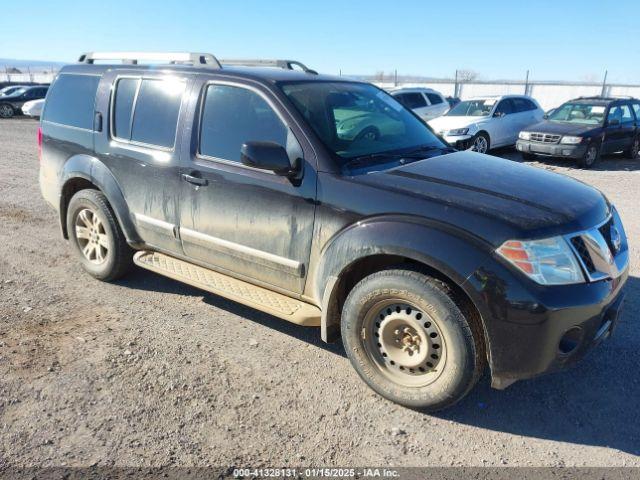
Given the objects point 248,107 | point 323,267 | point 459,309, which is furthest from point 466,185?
point 248,107

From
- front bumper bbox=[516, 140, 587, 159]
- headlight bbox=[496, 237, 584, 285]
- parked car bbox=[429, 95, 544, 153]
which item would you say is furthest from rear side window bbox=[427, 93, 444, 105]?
headlight bbox=[496, 237, 584, 285]

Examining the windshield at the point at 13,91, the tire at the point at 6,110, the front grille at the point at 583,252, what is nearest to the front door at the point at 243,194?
the front grille at the point at 583,252

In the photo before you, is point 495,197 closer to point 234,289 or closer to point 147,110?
point 234,289

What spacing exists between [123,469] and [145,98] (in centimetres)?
287

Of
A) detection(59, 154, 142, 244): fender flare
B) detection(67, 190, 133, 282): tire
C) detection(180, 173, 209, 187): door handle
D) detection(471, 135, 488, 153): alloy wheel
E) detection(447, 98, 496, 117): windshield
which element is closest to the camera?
detection(180, 173, 209, 187): door handle

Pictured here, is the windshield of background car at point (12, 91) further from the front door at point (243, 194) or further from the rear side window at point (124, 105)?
the front door at point (243, 194)

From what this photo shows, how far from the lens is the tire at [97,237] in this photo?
4.68 metres

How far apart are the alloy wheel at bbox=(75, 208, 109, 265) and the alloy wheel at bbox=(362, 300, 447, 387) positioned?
275 centimetres

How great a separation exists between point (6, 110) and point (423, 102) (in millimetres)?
20565

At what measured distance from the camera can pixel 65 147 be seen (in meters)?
5.00

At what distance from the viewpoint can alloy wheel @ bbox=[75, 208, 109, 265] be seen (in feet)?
16.0

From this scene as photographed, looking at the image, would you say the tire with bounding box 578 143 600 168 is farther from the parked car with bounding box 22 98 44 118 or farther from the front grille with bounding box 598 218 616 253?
the parked car with bounding box 22 98 44 118

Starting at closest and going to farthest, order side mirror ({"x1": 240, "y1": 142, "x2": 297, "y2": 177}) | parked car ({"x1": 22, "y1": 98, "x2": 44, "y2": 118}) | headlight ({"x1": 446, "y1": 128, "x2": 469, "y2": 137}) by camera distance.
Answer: side mirror ({"x1": 240, "y1": 142, "x2": 297, "y2": 177})
headlight ({"x1": 446, "y1": 128, "x2": 469, "y2": 137})
parked car ({"x1": 22, "y1": 98, "x2": 44, "y2": 118})

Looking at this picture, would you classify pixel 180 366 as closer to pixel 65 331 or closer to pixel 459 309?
pixel 65 331
